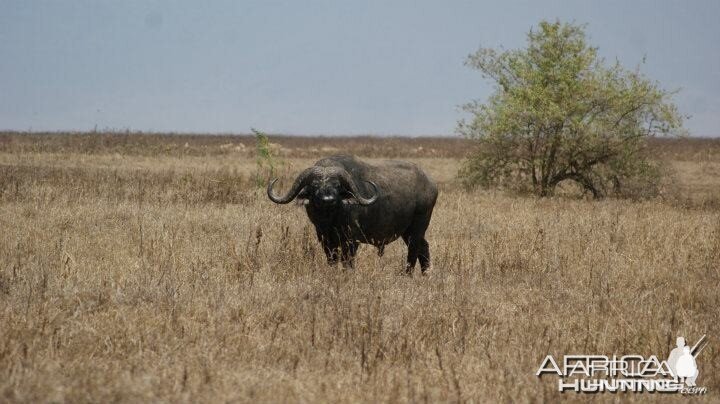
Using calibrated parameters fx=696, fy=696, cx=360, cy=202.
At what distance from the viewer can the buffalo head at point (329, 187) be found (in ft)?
28.4

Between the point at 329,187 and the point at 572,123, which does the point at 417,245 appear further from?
the point at 572,123

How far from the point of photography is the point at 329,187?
8.57 meters

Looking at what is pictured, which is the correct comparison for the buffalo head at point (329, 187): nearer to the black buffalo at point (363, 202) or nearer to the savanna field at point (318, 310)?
the black buffalo at point (363, 202)

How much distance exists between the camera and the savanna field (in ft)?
15.5

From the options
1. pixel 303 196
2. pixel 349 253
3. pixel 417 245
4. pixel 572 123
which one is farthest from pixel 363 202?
pixel 572 123

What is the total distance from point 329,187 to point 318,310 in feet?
7.94

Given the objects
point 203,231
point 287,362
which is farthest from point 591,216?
point 287,362

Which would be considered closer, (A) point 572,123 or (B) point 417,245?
(B) point 417,245

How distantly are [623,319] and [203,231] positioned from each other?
7469 millimetres

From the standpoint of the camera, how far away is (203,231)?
1186 cm
